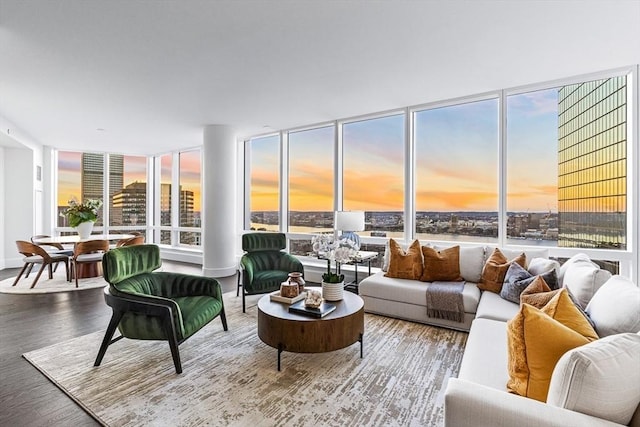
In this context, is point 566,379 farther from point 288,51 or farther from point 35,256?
point 35,256

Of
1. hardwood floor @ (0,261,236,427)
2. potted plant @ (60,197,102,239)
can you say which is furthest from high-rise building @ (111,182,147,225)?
hardwood floor @ (0,261,236,427)

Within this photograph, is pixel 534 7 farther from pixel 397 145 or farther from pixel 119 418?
pixel 119 418

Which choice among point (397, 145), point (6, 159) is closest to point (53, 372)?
point (397, 145)

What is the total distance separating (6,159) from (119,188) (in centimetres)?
238

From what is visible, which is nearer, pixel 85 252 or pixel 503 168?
pixel 503 168

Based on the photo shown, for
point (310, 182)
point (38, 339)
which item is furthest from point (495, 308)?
point (38, 339)

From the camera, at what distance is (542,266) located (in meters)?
3.10

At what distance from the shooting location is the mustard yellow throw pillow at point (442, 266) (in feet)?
12.5

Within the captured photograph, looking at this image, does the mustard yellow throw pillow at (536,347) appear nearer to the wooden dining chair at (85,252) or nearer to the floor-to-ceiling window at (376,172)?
the floor-to-ceiling window at (376,172)

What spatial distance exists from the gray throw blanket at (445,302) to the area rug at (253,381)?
196 millimetres

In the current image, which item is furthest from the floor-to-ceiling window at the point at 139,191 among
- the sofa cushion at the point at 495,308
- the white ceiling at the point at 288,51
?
the sofa cushion at the point at 495,308

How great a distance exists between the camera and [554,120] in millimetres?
4117

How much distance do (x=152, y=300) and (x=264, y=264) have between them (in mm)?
2076

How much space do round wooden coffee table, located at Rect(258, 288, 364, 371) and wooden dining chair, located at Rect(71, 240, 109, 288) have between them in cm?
407
